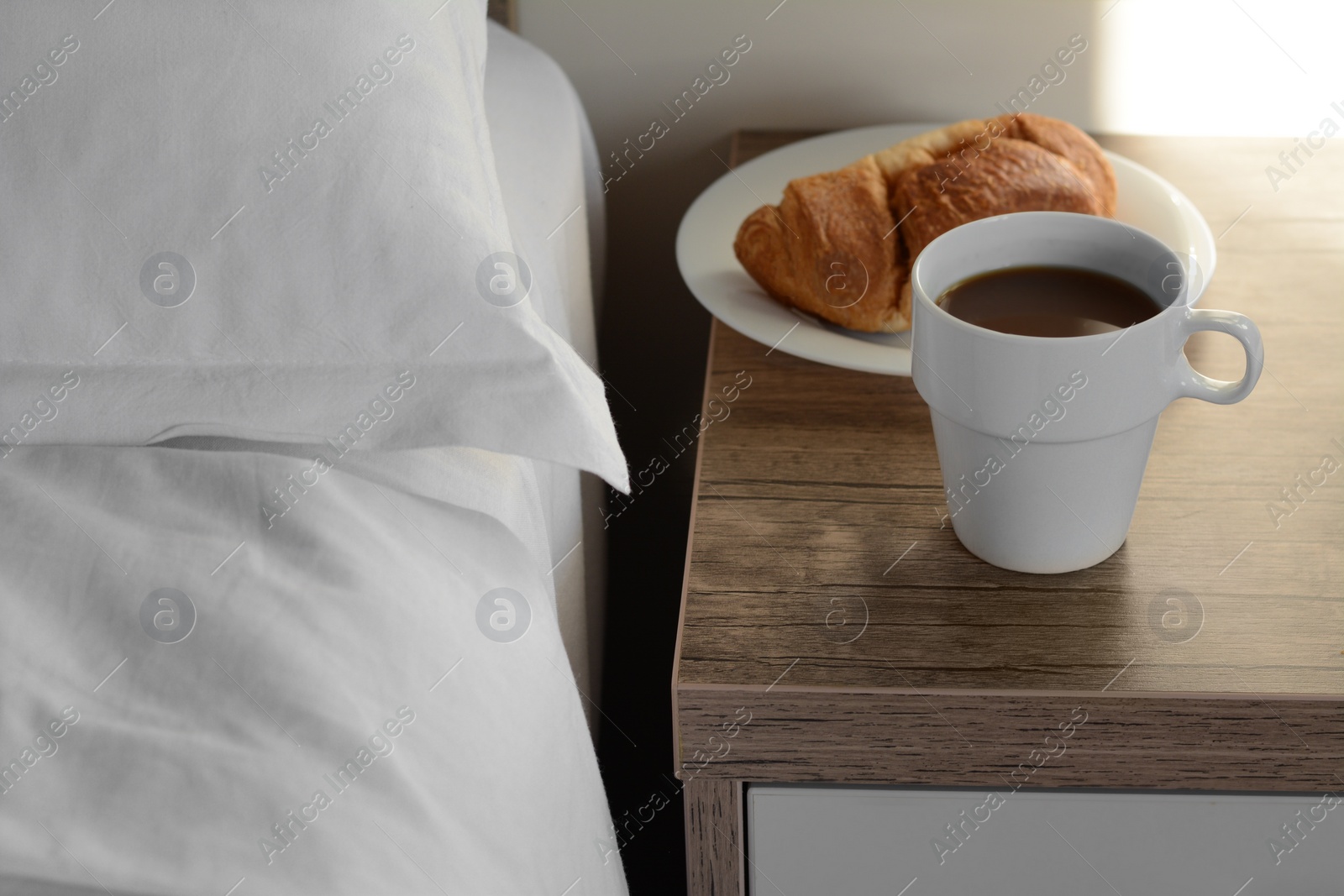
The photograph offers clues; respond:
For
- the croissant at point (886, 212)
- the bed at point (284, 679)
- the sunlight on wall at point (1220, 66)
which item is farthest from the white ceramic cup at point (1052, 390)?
the sunlight on wall at point (1220, 66)

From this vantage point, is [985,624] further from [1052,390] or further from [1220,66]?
[1220,66]

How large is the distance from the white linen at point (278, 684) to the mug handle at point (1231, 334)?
0.31 meters

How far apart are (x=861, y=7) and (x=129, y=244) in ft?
1.99

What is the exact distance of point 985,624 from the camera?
0.50 m

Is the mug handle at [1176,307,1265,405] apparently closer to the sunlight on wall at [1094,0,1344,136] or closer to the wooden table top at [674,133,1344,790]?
the wooden table top at [674,133,1344,790]

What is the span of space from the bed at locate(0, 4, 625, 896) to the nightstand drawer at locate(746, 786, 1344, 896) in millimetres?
103

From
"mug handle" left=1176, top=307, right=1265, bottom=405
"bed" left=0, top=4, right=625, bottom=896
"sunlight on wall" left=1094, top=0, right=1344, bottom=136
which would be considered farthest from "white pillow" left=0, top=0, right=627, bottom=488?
"sunlight on wall" left=1094, top=0, right=1344, bottom=136

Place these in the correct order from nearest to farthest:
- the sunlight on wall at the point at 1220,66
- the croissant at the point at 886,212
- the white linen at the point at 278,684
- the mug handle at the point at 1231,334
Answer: the white linen at the point at 278,684
the mug handle at the point at 1231,334
the croissant at the point at 886,212
the sunlight on wall at the point at 1220,66

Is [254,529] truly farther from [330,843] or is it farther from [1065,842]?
[1065,842]

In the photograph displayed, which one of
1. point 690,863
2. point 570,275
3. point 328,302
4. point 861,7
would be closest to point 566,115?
point 570,275

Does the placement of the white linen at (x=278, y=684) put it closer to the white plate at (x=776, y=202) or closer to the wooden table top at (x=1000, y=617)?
the wooden table top at (x=1000, y=617)

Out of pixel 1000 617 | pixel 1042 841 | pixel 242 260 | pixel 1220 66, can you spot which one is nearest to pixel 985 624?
pixel 1000 617

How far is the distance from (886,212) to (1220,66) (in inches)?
16.4

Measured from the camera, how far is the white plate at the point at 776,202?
0.63m
